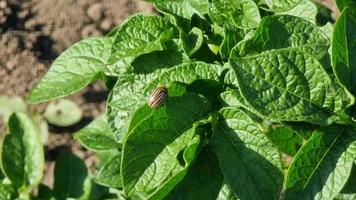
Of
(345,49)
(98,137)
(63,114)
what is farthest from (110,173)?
(63,114)

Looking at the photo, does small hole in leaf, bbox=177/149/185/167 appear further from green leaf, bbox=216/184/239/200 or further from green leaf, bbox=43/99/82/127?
green leaf, bbox=43/99/82/127

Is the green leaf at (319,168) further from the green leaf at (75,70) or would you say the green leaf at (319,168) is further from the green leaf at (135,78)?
the green leaf at (75,70)

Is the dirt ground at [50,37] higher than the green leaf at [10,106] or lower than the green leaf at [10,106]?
higher

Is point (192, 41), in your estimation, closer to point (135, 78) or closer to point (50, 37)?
point (135, 78)

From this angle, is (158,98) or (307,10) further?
(307,10)

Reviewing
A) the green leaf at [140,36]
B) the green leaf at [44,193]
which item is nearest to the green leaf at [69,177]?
the green leaf at [44,193]

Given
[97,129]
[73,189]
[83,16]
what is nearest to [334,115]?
[97,129]
